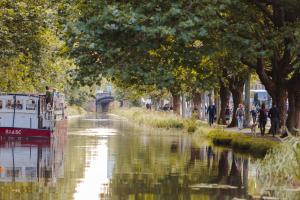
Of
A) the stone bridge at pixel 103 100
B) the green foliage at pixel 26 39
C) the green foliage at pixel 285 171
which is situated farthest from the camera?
the stone bridge at pixel 103 100

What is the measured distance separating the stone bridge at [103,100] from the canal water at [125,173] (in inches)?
5571

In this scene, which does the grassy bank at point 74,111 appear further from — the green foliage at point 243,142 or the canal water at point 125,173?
the canal water at point 125,173

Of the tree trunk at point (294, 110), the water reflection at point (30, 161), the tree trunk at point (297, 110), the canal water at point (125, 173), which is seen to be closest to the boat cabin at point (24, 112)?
the water reflection at point (30, 161)

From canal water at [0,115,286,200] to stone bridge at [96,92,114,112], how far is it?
464 ft

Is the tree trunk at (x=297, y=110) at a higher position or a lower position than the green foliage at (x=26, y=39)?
lower

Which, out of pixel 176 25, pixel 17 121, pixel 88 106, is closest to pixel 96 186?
pixel 176 25

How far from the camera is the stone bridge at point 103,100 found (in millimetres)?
179625

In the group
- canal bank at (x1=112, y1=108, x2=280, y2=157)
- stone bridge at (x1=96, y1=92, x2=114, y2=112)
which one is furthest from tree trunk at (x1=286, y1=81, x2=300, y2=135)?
stone bridge at (x1=96, y1=92, x2=114, y2=112)

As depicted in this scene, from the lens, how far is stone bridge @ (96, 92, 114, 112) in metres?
180

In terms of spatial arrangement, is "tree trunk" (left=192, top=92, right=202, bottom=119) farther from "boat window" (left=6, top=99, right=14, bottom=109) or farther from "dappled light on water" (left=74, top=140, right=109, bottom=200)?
"dappled light on water" (left=74, top=140, right=109, bottom=200)

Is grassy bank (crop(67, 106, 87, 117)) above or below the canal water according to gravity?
above

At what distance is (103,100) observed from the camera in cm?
18225

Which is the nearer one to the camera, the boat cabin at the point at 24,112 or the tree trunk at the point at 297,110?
the tree trunk at the point at 297,110

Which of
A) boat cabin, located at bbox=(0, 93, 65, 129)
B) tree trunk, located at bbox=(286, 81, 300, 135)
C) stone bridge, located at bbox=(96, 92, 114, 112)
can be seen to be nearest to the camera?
tree trunk, located at bbox=(286, 81, 300, 135)
